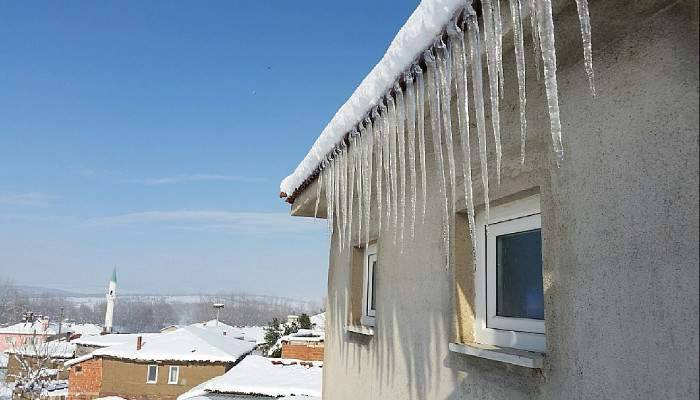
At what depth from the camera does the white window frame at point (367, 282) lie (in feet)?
13.8

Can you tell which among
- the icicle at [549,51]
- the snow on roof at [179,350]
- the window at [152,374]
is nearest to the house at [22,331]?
the snow on roof at [179,350]

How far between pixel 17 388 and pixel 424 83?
3580 cm

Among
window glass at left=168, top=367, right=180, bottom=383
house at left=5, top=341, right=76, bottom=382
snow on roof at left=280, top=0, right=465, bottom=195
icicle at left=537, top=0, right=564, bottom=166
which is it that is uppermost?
snow on roof at left=280, top=0, right=465, bottom=195

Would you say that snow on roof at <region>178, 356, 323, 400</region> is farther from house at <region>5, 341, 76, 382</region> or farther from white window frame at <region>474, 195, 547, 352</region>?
house at <region>5, 341, 76, 382</region>

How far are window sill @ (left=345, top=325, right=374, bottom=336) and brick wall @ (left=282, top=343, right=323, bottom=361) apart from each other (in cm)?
1164

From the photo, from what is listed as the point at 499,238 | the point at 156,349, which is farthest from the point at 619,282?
the point at 156,349

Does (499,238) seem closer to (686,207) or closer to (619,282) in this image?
(619,282)

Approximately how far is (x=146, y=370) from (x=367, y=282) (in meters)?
26.2

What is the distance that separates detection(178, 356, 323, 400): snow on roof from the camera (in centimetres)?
1205

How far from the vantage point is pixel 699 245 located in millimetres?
1189

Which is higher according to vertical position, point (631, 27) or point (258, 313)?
point (631, 27)

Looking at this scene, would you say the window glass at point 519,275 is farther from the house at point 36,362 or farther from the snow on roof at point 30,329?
the snow on roof at point 30,329

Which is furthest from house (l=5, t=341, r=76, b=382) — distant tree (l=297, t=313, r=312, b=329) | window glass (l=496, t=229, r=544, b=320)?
window glass (l=496, t=229, r=544, b=320)

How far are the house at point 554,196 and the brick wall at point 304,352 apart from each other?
13.0 meters
